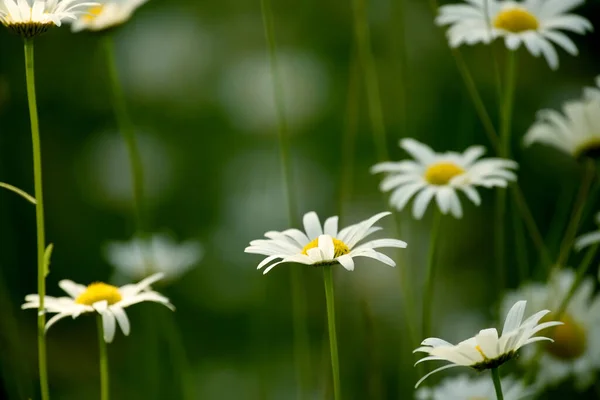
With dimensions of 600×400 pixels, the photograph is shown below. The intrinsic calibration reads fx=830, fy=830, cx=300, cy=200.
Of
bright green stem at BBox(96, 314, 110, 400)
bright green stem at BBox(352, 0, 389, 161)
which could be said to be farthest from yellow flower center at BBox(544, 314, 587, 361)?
bright green stem at BBox(96, 314, 110, 400)

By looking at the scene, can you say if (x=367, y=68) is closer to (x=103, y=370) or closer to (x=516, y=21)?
(x=516, y=21)

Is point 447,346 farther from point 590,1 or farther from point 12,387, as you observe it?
point 590,1

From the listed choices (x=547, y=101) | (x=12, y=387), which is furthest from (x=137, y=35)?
(x=12, y=387)

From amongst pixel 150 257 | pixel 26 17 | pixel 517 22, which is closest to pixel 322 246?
pixel 26 17

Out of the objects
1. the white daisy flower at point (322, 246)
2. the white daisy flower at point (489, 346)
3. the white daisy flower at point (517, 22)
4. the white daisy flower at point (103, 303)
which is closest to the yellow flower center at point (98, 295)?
the white daisy flower at point (103, 303)

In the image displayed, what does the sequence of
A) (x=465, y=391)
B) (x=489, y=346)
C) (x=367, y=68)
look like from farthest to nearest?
(x=367, y=68) → (x=465, y=391) → (x=489, y=346)

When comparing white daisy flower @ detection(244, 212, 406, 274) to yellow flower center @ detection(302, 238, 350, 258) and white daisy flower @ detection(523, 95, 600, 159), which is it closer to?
yellow flower center @ detection(302, 238, 350, 258)
